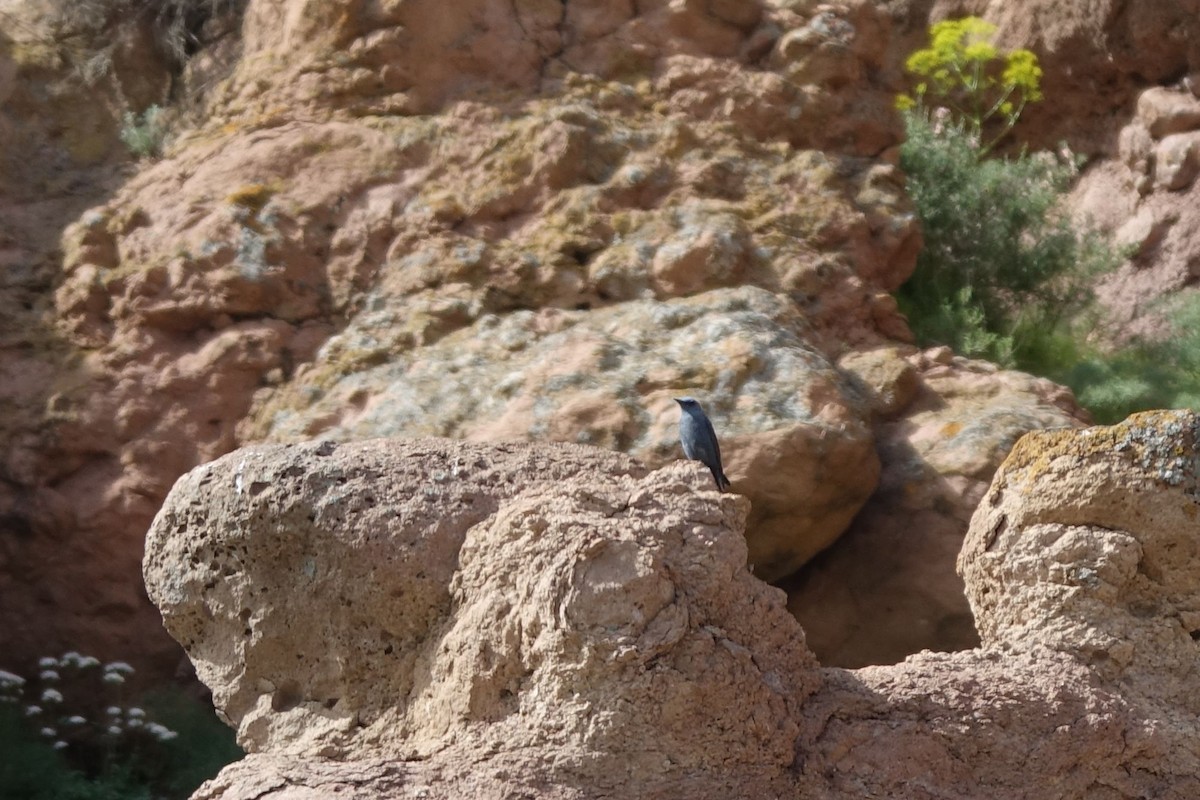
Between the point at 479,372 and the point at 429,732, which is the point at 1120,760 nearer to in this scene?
the point at 429,732

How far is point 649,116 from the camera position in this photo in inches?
304

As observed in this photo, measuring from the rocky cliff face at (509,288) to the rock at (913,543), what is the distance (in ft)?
0.04

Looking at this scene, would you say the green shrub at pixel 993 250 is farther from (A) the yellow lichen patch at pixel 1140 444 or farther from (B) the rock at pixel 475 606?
(B) the rock at pixel 475 606

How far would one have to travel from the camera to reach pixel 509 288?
23.0ft

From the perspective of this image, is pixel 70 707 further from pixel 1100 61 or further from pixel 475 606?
pixel 1100 61

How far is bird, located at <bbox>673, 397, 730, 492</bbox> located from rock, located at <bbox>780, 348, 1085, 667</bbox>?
0.95m

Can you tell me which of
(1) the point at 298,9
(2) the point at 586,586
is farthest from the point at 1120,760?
(1) the point at 298,9

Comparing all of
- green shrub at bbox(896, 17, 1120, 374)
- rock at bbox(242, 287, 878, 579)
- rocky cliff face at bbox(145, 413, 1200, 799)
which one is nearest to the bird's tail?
rock at bbox(242, 287, 878, 579)

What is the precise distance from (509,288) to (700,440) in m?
1.75

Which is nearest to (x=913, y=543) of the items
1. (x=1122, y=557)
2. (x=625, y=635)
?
(x=1122, y=557)

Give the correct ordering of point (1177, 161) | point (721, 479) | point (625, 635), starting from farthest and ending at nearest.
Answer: point (1177, 161) < point (721, 479) < point (625, 635)

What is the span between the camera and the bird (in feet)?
18.0

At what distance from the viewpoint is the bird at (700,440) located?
18.0 ft

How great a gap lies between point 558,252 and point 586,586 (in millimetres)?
3794
